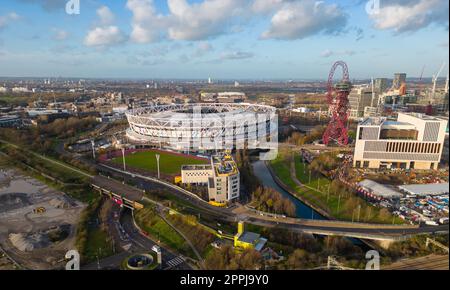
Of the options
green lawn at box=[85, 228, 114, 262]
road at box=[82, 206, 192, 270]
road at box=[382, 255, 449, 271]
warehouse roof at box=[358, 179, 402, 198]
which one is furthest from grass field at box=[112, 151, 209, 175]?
road at box=[382, 255, 449, 271]

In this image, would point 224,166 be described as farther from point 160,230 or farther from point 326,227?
point 326,227

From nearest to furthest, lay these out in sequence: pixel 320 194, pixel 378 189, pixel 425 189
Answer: pixel 425 189 < pixel 378 189 < pixel 320 194

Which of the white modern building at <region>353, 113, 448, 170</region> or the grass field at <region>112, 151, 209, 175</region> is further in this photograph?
the grass field at <region>112, 151, 209, 175</region>

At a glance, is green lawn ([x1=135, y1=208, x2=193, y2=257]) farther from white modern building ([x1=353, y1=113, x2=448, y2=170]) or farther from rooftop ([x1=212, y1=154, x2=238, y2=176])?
white modern building ([x1=353, y1=113, x2=448, y2=170])

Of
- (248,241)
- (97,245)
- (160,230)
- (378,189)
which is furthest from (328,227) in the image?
(97,245)

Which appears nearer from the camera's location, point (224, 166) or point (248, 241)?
point (248, 241)

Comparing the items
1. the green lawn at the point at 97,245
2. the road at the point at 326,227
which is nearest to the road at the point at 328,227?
the road at the point at 326,227
